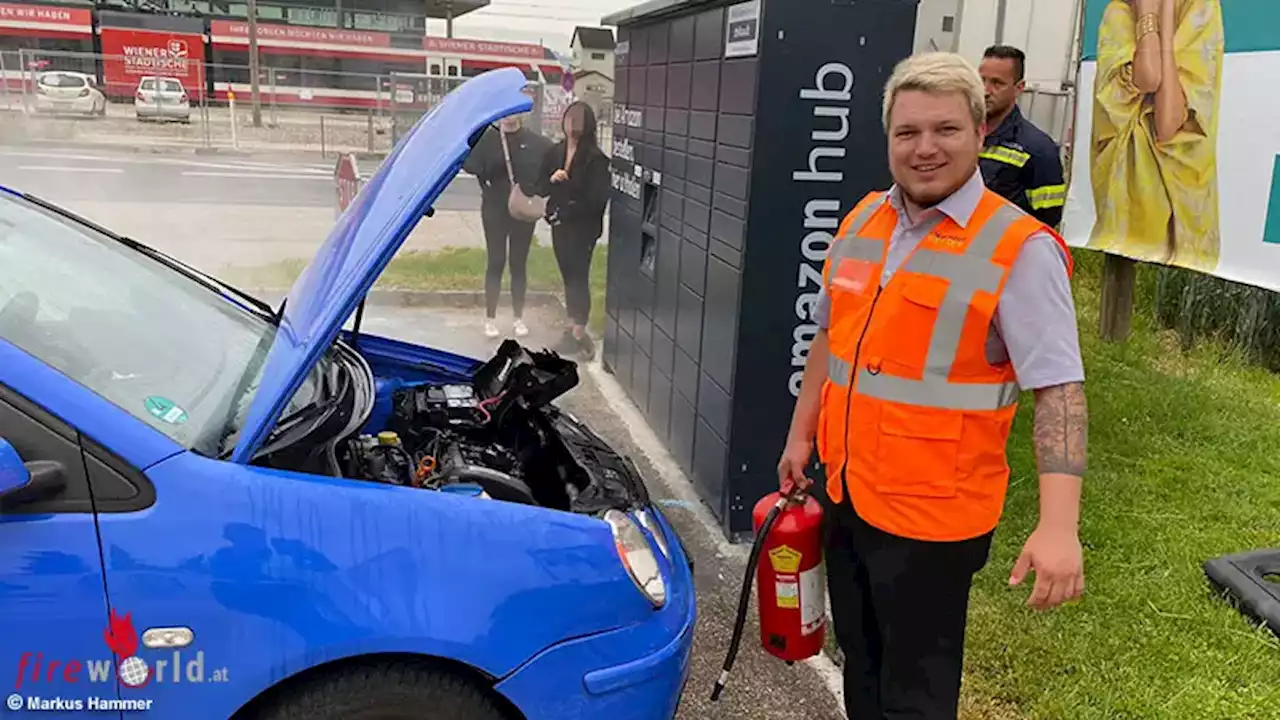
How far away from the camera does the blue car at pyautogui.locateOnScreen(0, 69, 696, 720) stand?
1.82 metres

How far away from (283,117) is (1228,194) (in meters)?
23.7

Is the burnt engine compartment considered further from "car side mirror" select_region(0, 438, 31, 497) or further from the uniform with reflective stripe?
the uniform with reflective stripe

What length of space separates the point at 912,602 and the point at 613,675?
2.29 feet

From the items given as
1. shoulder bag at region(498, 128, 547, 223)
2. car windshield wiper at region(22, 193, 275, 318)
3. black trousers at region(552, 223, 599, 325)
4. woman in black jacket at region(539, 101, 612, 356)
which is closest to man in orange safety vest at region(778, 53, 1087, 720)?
car windshield wiper at region(22, 193, 275, 318)

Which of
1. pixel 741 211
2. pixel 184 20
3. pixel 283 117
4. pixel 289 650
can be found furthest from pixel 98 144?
pixel 289 650

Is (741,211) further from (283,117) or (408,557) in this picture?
(283,117)

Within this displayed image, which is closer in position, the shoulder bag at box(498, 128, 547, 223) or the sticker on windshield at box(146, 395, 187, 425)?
the sticker on windshield at box(146, 395, 187, 425)

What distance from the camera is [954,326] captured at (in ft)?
6.65

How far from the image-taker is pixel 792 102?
3.76 m

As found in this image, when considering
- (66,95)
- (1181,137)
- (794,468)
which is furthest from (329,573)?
(66,95)

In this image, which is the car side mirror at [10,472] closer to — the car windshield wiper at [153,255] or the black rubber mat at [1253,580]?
the car windshield wiper at [153,255]

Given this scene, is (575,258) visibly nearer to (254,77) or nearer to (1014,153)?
(1014,153)

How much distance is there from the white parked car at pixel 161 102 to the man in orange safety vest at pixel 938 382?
23.9 m

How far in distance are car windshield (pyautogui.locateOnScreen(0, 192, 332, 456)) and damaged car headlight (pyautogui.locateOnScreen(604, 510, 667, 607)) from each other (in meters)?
0.82
